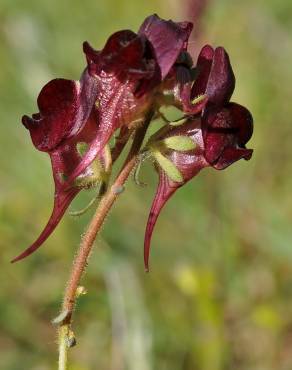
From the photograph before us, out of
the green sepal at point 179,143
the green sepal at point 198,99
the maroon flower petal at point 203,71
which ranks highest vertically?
the maroon flower petal at point 203,71

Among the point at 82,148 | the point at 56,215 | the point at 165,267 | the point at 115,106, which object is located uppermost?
the point at 115,106

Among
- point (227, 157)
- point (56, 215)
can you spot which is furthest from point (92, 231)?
point (227, 157)

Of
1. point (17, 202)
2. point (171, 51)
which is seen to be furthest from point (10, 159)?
point (171, 51)

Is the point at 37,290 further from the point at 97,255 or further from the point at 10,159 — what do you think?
the point at 10,159

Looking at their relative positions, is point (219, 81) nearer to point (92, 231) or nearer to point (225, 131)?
point (225, 131)

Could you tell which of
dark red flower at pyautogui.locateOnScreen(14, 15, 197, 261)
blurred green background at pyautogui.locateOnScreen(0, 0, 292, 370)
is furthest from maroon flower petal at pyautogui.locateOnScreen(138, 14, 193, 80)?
blurred green background at pyautogui.locateOnScreen(0, 0, 292, 370)

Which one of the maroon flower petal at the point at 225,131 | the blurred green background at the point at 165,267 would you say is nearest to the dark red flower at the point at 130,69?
the maroon flower petal at the point at 225,131

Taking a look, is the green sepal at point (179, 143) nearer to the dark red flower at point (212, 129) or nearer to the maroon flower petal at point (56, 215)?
the dark red flower at point (212, 129)

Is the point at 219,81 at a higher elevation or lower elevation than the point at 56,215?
higher
